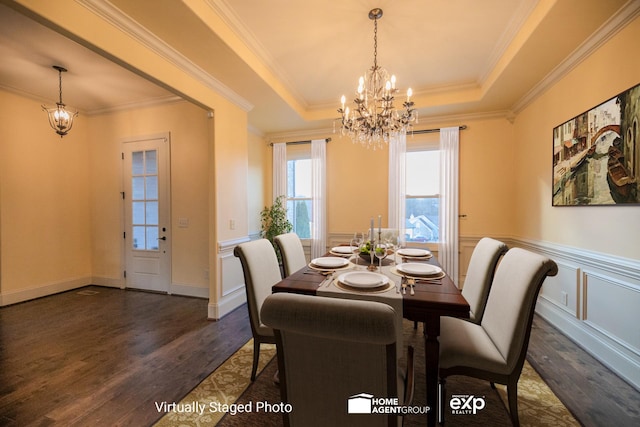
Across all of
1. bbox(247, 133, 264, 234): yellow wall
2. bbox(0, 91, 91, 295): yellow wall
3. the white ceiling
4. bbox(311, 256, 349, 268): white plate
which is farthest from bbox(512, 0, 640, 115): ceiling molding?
bbox(0, 91, 91, 295): yellow wall

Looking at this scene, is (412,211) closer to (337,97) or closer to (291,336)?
(337,97)

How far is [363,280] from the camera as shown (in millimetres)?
1521

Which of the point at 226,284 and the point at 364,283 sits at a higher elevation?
the point at 364,283

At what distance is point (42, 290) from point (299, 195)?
158 inches

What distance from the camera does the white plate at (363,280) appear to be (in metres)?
1.44

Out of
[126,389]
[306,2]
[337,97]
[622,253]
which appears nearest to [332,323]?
[126,389]

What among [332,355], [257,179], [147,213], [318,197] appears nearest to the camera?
[332,355]

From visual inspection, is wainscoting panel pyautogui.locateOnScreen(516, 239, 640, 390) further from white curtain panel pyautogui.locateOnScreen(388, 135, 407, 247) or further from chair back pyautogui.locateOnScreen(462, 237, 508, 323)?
white curtain panel pyautogui.locateOnScreen(388, 135, 407, 247)

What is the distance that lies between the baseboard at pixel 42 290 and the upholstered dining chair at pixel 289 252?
387cm

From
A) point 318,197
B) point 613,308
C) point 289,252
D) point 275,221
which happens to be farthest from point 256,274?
point 613,308

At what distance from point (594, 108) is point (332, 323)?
9.75ft

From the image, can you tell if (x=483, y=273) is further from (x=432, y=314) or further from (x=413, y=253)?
(x=432, y=314)

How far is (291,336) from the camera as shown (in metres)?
0.85

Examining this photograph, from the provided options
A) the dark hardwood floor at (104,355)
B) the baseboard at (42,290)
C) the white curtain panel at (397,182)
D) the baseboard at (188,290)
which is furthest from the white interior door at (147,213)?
the white curtain panel at (397,182)
